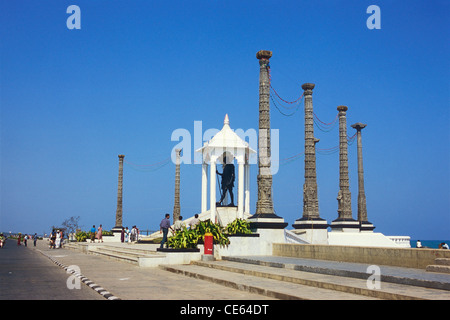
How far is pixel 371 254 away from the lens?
14555mm

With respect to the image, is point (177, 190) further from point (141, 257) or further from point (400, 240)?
point (141, 257)

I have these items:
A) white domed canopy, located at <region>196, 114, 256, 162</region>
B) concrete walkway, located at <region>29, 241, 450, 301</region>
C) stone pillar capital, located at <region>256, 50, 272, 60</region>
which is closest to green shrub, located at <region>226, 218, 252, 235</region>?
white domed canopy, located at <region>196, 114, 256, 162</region>

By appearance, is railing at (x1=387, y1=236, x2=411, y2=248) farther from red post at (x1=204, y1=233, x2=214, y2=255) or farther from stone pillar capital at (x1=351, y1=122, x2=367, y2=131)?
red post at (x1=204, y1=233, x2=214, y2=255)

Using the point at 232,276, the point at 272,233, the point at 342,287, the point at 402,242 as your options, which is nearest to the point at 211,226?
the point at 272,233

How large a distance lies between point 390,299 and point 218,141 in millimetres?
15441

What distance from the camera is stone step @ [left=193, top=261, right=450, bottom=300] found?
8671mm

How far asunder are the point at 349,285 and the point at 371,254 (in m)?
4.68

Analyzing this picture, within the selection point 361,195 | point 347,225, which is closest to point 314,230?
point 347,225

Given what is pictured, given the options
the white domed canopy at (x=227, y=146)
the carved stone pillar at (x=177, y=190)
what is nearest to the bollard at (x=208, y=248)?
the white domed canopy at (x=227, y=146)

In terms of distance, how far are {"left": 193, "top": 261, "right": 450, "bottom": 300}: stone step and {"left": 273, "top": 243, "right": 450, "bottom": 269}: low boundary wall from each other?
89.9 inches

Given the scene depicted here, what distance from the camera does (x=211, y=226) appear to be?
2059 cm
